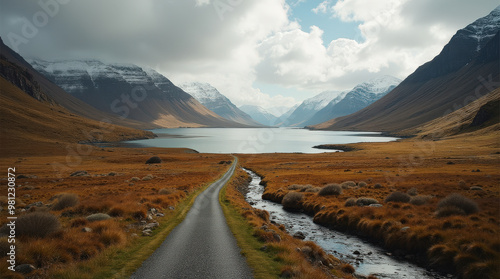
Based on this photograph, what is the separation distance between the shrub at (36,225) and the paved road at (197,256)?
19.2 ft

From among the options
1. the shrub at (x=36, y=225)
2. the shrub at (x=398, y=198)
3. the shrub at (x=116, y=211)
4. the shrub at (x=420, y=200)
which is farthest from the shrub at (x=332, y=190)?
the shrub at (x=36, y=225)

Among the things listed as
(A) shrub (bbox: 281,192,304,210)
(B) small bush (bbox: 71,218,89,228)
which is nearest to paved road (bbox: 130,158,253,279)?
(B) small bush (bbox: 71,218,89,228)

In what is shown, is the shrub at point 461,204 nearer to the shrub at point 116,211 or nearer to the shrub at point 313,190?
the shrub at point 313,190

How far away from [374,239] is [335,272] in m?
10.3

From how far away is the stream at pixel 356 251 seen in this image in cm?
1670

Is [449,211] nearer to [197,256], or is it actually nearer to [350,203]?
[350,203]

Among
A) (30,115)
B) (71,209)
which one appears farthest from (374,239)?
(30,115)

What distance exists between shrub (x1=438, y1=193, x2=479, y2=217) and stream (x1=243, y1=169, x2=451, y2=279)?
8.00m

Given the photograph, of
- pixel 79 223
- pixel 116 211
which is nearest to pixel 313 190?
pixel 116 211

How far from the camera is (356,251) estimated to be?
20344 mm

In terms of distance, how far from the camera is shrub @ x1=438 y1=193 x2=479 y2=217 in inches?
848

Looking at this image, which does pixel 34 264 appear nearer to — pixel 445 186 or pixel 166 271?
pixel 166 271

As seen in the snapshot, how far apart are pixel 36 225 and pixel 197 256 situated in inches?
346

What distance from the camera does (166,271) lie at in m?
11.8
